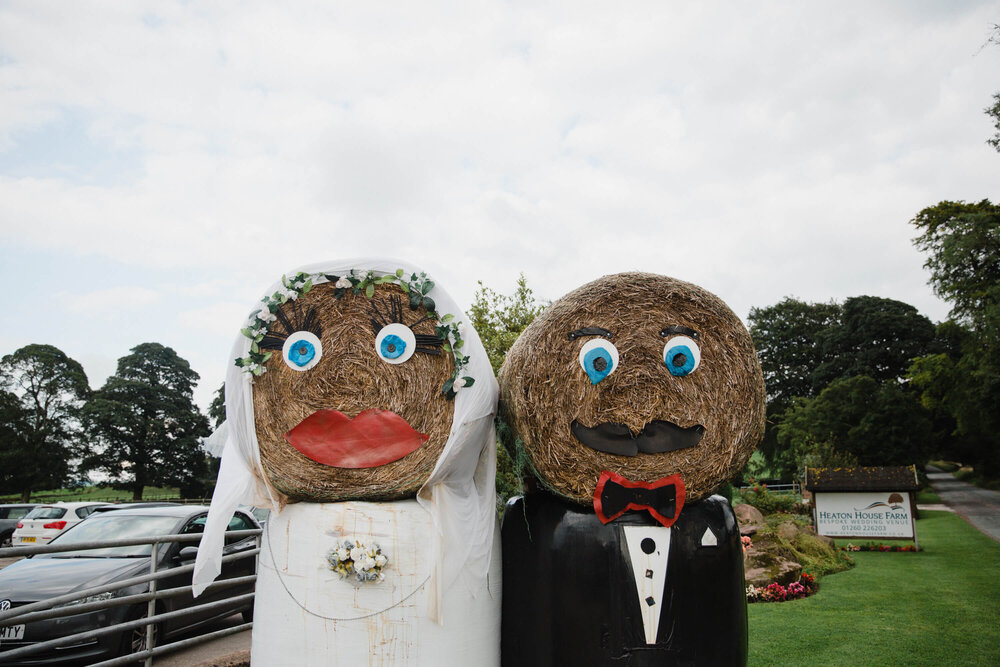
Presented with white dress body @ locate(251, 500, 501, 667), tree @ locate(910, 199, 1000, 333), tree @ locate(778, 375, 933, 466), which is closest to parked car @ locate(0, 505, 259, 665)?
white dress body @ locate(251, 500, 501, 667)

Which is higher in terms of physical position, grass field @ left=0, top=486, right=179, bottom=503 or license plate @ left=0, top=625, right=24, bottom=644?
license plate @ left=0, top=625, right=24, bottom=644

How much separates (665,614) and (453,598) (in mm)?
1059

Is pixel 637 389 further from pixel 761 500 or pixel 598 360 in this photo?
pixel 761 500

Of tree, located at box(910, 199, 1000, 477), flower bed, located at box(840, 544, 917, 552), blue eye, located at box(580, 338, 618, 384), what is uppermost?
tree, located at box(910, 199, 1000, 477)

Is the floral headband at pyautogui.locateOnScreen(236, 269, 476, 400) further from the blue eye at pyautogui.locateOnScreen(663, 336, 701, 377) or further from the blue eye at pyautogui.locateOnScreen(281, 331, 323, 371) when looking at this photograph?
the blue eye at pyautogui.locateOnScreen(663, 336, 701, 377)

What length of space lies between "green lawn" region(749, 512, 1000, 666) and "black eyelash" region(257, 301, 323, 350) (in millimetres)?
4850

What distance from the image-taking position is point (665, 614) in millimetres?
3227

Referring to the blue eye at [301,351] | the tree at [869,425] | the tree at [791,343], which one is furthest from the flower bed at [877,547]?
the tree at [791,343]

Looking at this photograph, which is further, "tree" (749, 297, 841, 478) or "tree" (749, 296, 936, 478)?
"tree" (749, 297, 841, 478)

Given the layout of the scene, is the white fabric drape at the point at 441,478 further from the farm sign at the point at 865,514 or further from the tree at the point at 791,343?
the tree at the point at 791,343

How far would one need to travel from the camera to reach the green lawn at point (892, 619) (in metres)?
5.79

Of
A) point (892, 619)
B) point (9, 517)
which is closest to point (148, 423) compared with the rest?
point (9, 517)

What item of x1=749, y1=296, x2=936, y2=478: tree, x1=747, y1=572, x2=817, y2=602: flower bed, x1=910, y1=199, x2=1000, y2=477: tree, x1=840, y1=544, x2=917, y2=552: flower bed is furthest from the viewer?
x1=749, y1=296, x2=936, y2=478: tree

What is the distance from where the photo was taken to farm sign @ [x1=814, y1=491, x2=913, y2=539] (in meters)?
12.8
